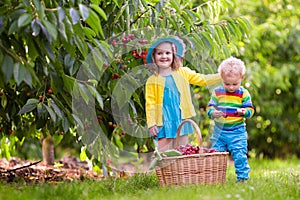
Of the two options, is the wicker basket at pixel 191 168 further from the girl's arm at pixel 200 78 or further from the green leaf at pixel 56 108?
the green leaf at pixel 56 108

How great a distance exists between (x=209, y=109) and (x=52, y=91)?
1.15m

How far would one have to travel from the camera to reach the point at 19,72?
98.9 inches

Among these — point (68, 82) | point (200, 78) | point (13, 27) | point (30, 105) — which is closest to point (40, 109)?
point (30, 105)

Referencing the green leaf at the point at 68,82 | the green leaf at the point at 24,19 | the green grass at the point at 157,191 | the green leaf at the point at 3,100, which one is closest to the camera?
the green leaf at the point at 24,19

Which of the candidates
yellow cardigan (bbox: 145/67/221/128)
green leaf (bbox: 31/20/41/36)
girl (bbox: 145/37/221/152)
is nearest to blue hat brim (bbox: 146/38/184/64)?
girl (bbox: 145/37/221/152)

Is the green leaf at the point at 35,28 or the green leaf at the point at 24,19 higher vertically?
the green leaf at the point at 24,19

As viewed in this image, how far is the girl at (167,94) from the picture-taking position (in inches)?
135

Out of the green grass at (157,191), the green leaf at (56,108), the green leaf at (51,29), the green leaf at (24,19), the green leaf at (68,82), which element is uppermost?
the green leaf at (24,19)

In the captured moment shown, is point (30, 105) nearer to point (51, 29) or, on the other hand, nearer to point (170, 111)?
point (51, 29)

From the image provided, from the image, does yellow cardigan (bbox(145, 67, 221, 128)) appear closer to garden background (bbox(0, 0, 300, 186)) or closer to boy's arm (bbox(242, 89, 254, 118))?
garden background (bbox(0, 0, 300, 186))

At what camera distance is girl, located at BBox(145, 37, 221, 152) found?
3.43m

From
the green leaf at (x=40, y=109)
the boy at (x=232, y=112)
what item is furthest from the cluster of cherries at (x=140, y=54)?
the green leaf at (x=40, y=109)

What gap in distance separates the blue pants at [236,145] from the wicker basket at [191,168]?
339mm

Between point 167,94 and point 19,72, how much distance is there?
122cm
